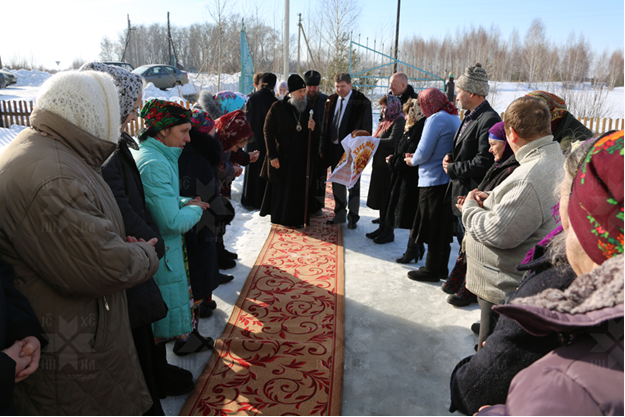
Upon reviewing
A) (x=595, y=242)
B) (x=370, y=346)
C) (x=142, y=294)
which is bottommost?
(x=370, y=346)

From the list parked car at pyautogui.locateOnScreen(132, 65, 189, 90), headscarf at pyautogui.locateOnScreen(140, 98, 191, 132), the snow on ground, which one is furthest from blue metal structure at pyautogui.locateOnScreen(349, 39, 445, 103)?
headscarf at pyautogui.locateOnScreen(140, 98, 191, 132)

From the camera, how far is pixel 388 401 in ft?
7.75

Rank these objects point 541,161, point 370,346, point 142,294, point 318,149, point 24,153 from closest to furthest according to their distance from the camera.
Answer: point 24,153 → point 142,294 → point 541,161 → point 370,346 → point 318,149

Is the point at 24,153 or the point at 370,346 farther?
the point at 370,346

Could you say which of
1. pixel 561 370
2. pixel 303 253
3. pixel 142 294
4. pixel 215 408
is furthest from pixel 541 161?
pixel 303 253

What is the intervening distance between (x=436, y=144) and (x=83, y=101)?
9.94ft

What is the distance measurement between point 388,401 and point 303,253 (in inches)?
96.4

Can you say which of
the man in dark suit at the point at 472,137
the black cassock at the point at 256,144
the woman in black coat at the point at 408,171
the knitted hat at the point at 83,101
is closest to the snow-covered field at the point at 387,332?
the woman in black coat at the point at 408,171

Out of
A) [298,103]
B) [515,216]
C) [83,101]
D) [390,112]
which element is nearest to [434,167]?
[390,112]

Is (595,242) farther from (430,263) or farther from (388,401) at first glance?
(430,263)

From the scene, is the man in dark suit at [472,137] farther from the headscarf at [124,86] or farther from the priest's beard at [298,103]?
the headscarf at [124,86]

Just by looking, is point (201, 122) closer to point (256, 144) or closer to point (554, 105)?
point (554, 105)

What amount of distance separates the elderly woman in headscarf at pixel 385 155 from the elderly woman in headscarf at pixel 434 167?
0.84m

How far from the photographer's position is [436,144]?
3736 millimetres
